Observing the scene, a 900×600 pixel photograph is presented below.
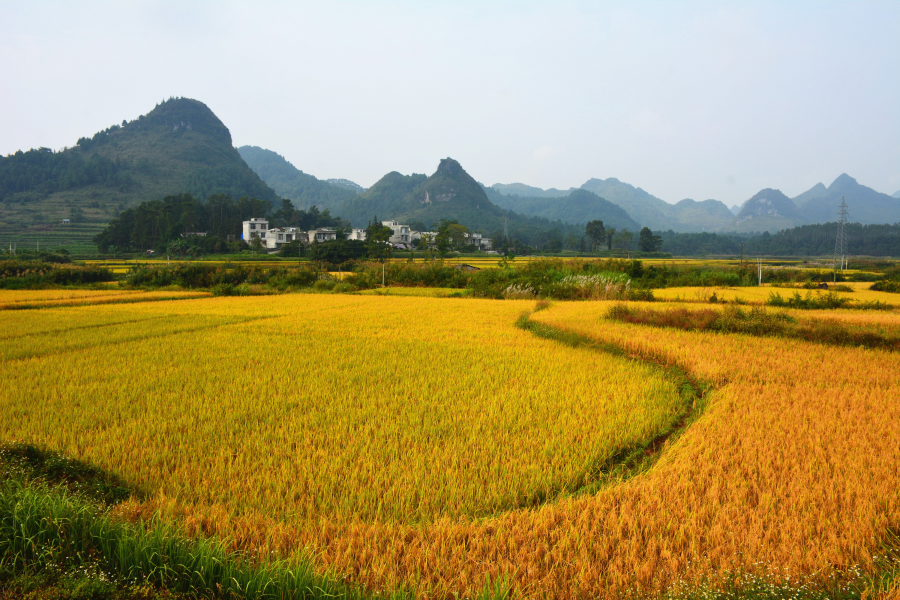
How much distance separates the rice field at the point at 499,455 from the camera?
2572 millimetres

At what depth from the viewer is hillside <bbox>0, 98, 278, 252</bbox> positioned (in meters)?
76.8

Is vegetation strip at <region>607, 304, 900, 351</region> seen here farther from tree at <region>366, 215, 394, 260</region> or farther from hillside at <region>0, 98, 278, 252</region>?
hillside at <region>0, 98, 278, 252</region>

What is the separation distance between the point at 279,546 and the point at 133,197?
405 ft

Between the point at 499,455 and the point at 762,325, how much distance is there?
30.8 ft

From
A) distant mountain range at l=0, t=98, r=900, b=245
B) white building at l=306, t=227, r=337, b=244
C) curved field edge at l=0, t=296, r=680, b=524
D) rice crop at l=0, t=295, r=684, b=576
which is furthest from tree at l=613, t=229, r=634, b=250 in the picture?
curved field edge at l=0, t=296, r=680, b=524

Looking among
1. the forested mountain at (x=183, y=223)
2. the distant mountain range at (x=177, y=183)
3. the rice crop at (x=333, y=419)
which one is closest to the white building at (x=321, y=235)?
the forested mountain at (x=183, y=223)

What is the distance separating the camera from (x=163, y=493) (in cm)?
324

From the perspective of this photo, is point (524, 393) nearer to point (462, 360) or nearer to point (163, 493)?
point (462, 360)

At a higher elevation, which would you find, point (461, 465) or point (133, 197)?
point (133, 197)

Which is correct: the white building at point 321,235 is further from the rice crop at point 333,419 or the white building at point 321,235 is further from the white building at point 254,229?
the rice crop at point 333,419

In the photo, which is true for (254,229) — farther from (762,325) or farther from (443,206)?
(443,206)

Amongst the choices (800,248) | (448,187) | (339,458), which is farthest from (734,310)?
(448,187)

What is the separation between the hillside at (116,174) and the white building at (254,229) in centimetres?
2054

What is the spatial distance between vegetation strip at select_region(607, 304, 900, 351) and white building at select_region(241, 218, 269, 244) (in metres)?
69.6
